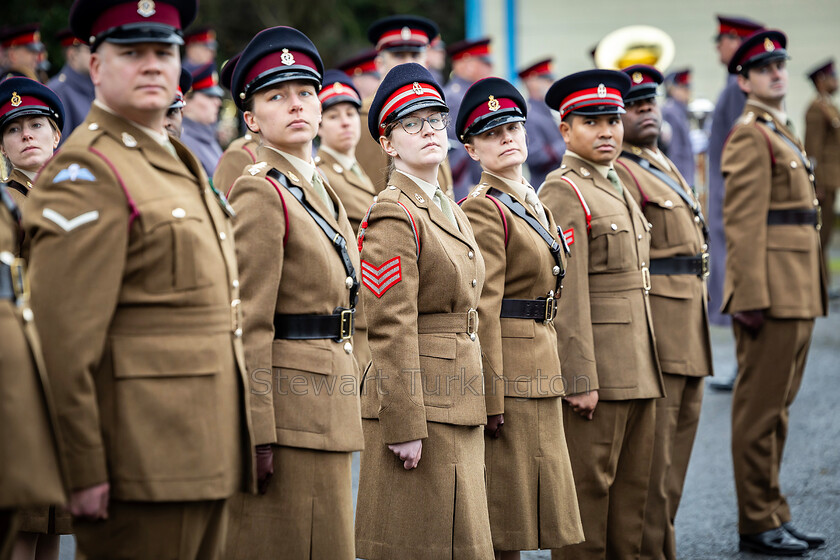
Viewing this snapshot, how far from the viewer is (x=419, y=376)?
3.81m

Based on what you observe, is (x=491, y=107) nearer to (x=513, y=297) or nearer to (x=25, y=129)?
(x=513, y=297)

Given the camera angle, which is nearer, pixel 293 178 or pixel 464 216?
pixel 293 178

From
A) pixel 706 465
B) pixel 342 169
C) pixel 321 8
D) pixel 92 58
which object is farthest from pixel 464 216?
pixel 321 8

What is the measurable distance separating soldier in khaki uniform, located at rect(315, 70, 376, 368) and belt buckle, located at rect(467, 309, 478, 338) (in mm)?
2362

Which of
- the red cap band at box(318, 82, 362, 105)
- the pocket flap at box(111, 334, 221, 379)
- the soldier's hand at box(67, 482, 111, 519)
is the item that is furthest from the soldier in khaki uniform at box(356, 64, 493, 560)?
the red cap band at box(318, 82, 362, 105)

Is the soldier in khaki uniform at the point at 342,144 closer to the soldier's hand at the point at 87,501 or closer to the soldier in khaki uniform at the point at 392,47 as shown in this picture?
the soldier in khaki uniform at the point at 392,47

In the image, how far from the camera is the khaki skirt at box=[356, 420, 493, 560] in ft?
12.6

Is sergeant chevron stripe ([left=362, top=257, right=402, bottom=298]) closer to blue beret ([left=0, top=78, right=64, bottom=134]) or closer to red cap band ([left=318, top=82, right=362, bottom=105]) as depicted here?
blue beret ([left=0, top=78, right=64, bottom=134])

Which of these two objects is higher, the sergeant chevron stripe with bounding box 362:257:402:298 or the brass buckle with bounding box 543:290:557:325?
the sergeant chevron stripe with bounding box 362:257:402:298

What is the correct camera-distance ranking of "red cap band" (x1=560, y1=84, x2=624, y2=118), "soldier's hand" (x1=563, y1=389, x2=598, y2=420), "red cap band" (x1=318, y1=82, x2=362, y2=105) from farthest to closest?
"red cap band" (x1=318, y1=82, x2=362, y2=105)
"red cap band" (x1=560, y1=84, x2=624, y2=118)
"soldier's hand" (x1=563, y1=389, x2=598, y2=420)

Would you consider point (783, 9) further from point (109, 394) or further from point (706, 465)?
point (109, 394)

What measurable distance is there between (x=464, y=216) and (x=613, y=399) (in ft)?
3.75

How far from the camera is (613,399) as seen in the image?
15.3ft

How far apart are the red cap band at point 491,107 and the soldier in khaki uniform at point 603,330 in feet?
1.83
